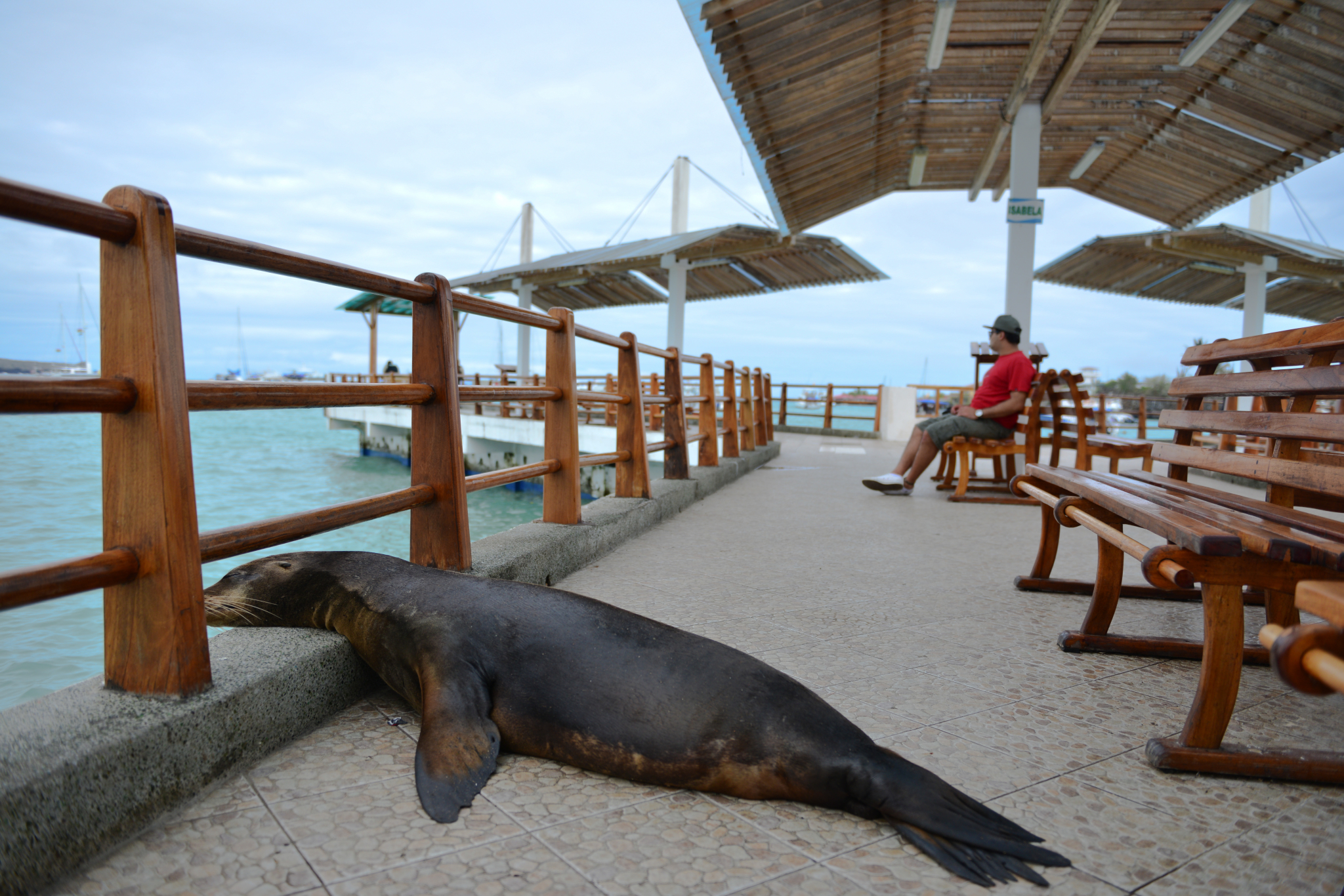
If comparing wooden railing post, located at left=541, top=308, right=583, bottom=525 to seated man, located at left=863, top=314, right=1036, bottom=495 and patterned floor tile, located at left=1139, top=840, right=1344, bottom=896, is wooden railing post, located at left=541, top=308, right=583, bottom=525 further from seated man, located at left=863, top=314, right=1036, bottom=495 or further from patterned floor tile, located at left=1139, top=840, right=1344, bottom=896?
seated man, located at left=863, top=314, right=1036, bottom=495

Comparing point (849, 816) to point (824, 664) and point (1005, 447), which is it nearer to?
point (824, 664)

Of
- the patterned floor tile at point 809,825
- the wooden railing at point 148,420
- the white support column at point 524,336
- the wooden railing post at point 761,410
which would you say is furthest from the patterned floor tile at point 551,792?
the white support column at point 524,336

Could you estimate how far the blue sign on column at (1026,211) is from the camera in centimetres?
771

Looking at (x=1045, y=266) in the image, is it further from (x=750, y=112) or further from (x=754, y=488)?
(x=754, y=488)

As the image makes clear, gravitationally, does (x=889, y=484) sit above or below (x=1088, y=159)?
below

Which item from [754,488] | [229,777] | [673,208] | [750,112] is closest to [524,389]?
[229,777]

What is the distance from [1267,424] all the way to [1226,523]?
589 mm

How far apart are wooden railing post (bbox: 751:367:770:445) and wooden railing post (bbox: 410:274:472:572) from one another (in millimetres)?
6635

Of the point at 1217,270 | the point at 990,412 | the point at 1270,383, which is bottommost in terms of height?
the point at 990,412

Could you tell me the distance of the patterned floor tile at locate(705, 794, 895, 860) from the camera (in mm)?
1282

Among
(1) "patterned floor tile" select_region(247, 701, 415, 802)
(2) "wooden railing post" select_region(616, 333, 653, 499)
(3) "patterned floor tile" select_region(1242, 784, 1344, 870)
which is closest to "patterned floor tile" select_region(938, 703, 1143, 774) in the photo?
(3) "patterned floor tile" select_region(1242, 784, 1344, 870)

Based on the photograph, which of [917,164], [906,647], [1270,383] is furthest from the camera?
[917,164]

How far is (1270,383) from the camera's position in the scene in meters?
1.98

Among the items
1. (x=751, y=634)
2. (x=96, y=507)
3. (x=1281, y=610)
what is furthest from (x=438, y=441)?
(x=96, y=507)
